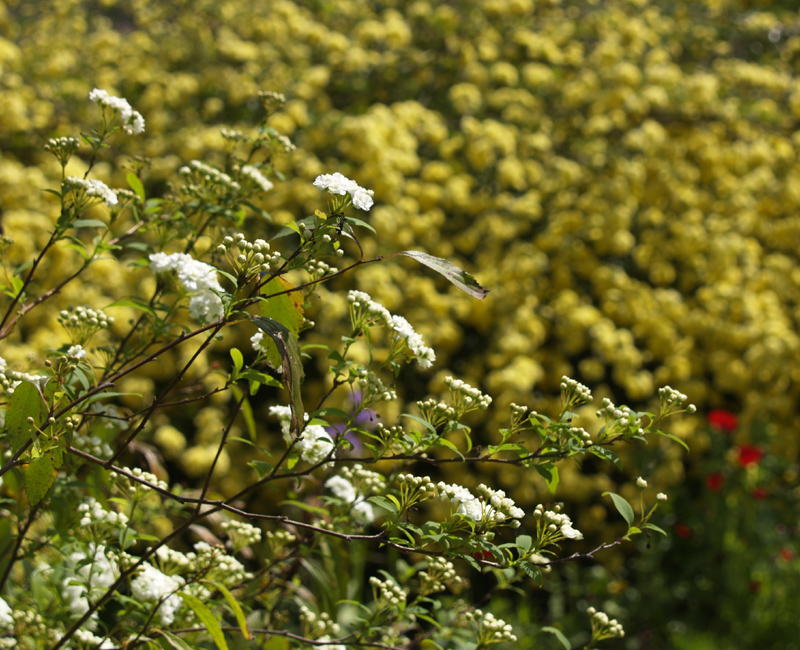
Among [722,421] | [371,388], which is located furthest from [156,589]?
[722,421]

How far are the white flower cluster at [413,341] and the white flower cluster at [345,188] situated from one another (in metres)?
0.22

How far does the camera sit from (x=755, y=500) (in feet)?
11.7

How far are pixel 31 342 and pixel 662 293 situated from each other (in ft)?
10.1

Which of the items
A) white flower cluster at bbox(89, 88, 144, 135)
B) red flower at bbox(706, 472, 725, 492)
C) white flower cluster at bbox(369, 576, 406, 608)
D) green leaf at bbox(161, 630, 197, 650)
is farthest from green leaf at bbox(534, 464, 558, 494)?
red flower at bbox(706, 472, 725, 492)

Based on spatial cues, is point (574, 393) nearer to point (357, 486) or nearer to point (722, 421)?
point (357, 486)

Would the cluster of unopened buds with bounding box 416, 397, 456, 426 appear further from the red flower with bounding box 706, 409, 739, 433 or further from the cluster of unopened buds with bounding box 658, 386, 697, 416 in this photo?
the red flower with bounding box 706, 409, 739, 433

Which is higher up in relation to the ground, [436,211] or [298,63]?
[298,63]

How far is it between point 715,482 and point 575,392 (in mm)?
2780

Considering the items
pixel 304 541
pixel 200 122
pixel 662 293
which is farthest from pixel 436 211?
pixel 304 541

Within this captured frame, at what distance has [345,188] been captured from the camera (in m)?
0.96

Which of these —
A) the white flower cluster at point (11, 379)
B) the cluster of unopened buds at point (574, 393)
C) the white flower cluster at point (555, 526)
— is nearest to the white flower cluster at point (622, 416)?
the cluster of unopened buds at point (574, 393)

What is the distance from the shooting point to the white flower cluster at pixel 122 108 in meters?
1.31

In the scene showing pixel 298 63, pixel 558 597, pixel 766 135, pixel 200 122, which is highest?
pixel 766 135

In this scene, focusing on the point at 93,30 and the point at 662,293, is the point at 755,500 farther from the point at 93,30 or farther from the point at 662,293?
the point at 93,30
